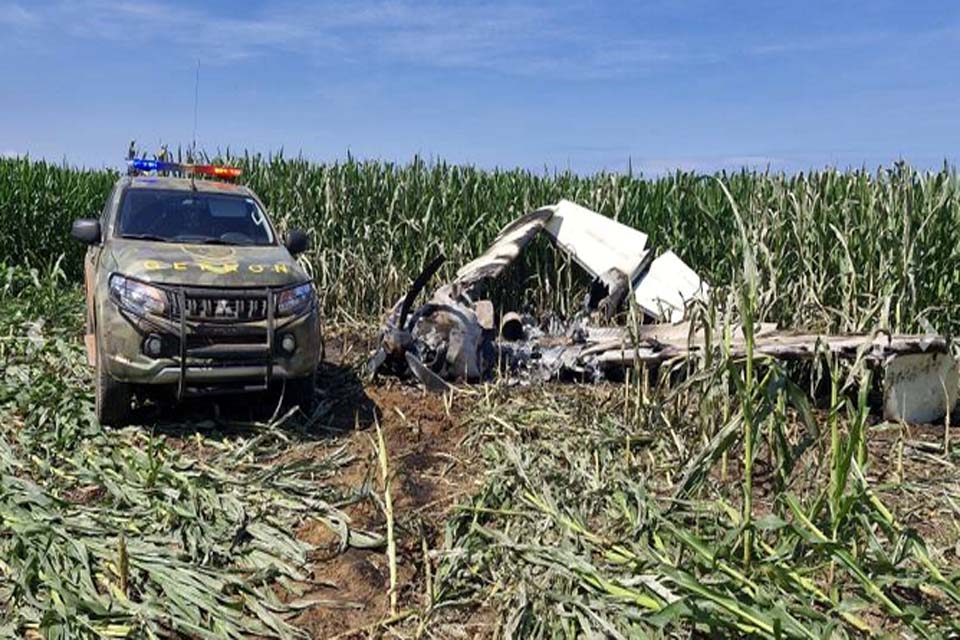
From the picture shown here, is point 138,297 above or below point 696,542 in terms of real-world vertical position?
above

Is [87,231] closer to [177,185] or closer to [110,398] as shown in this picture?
[177,185]

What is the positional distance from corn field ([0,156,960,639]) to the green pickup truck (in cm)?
39

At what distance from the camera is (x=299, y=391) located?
22.5ft

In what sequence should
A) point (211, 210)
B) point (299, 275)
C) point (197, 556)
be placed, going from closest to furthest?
point (197, 556)
point (299, 275)
point (211, 210)

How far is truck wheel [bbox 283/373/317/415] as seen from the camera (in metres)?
6.80

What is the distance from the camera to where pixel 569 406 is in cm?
662

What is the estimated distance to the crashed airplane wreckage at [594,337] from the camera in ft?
21.8

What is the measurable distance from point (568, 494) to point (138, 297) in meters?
3.50

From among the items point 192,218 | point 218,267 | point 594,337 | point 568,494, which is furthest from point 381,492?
point 594,337

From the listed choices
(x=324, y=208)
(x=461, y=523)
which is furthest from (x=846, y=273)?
(x=324, y=208)

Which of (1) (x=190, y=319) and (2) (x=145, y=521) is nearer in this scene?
(2) (x=145, y=521)

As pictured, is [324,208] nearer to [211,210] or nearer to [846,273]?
[211,210]

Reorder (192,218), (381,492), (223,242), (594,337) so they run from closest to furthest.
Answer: (381,492) < (223,242) < (192,218) < (594,337)

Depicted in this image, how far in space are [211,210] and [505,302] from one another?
4.47 m
